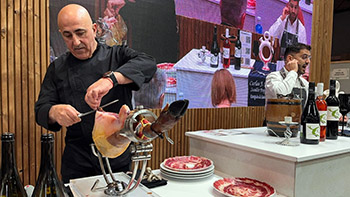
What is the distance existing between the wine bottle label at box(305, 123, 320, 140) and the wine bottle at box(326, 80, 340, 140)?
Answer: 0.32 metres

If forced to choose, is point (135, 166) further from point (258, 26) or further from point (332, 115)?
point (258, 26)

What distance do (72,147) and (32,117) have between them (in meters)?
0.98

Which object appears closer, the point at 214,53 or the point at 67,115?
the point at 67,115

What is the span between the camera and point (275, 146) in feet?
5.46

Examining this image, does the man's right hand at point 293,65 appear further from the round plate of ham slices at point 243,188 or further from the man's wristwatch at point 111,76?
the man's wristwatch at point 111,76

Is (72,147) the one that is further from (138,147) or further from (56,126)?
(138,147)

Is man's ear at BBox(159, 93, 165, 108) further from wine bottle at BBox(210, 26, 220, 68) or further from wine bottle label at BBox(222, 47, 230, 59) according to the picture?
wine bottle label at BBox(222, 47, 230, 59)

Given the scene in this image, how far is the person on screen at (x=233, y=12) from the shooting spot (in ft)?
12.1

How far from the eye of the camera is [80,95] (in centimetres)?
164

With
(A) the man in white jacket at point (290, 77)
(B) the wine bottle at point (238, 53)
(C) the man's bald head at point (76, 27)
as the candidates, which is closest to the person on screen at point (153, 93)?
(A) the man in white jacket at point (290, 77)

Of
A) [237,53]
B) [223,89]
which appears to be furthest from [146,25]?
[237,53]

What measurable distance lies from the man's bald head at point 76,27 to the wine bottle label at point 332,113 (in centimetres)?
172

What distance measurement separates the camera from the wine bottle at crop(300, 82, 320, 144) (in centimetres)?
178

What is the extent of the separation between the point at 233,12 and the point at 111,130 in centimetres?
331
